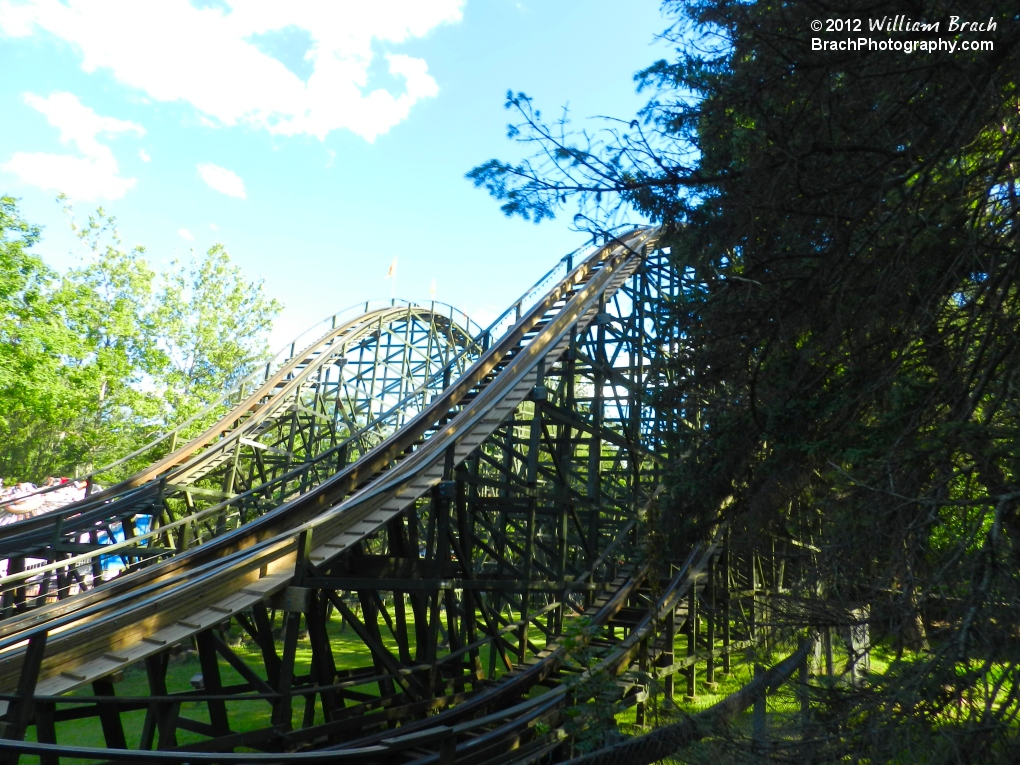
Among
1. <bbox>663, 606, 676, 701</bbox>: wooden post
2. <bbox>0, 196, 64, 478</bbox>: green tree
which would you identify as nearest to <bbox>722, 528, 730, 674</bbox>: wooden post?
<bbox>663, 606, 676, 701</bbox>: wooden post

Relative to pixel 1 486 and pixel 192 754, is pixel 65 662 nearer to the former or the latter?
pixel 192 754

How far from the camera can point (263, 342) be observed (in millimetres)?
24328

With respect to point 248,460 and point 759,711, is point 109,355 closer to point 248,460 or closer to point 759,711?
point 248,460

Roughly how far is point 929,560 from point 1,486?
2281cm

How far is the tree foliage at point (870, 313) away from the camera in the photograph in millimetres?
3137

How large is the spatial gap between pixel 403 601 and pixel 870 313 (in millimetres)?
5703

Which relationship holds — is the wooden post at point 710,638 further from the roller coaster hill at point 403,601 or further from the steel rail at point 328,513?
the steel rail at point 328,513

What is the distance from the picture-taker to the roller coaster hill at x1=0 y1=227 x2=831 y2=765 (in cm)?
487

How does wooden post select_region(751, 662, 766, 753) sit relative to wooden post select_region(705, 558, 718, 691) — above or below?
above

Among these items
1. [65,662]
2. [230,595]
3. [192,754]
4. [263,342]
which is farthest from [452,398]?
[263,342]

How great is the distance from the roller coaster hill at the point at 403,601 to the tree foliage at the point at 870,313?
0.58 meters

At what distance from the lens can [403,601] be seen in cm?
830

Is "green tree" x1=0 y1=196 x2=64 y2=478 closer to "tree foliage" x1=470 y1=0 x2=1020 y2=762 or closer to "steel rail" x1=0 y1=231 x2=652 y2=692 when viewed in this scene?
"steel rail" x1=0 y1=231 x2=652 y2=692

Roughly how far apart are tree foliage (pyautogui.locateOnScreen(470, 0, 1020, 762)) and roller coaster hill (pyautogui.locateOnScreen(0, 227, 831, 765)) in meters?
0.58
